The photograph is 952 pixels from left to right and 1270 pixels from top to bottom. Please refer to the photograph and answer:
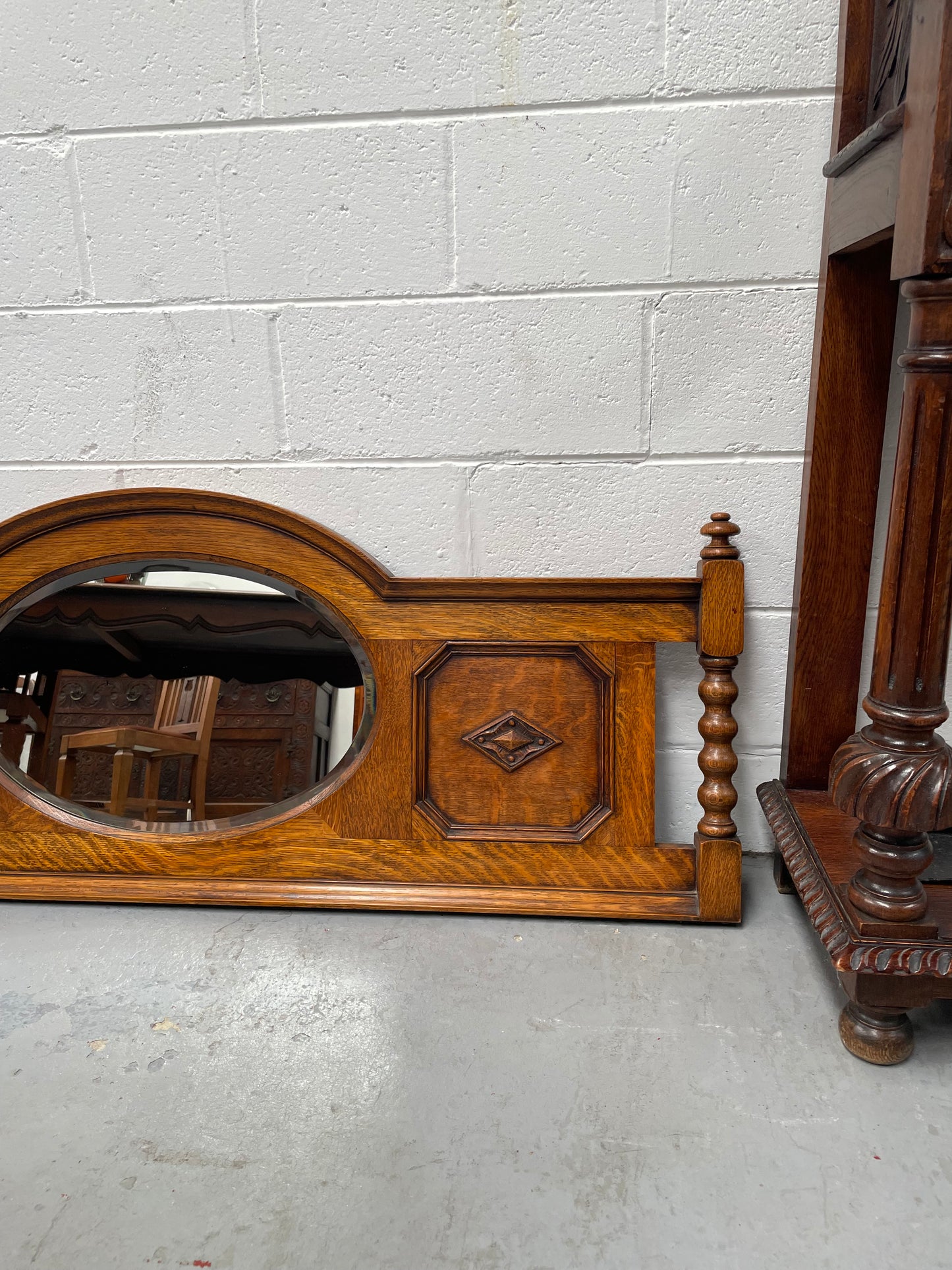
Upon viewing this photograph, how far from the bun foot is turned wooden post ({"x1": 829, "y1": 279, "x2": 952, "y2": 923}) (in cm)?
11

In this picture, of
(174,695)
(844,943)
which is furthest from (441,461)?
(844,943)

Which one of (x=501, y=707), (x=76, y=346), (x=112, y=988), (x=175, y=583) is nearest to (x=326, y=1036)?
(x=112, y=988)

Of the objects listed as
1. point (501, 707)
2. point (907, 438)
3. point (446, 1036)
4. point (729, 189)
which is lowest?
point (446, 1036)

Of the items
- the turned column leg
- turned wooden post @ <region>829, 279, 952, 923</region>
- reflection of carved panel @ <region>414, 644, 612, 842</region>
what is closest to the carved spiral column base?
turned wooden post @ <region>829, 279, 952, 923</region>

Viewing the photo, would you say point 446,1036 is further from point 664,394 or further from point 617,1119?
point 664,394

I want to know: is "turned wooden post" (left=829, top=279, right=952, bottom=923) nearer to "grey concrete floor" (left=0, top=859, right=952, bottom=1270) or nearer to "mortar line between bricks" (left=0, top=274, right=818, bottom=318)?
"grey concrete floor" (left=0, top=859, right=952, bottom=1270)

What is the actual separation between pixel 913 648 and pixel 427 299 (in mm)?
744

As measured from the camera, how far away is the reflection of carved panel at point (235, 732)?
1283 mm

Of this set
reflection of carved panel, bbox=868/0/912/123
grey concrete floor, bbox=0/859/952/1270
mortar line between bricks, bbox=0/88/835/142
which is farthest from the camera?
mortar line between bricks, bbox=0/88/835/142

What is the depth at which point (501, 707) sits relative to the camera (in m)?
1.23

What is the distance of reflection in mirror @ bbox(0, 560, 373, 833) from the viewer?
126 centimetres

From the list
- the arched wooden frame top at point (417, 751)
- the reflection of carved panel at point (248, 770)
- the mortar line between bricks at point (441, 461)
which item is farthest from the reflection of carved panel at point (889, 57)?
the reflection of carved panel at point (248, 770)

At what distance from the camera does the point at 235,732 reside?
129 cm

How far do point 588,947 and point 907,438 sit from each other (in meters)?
0.72
